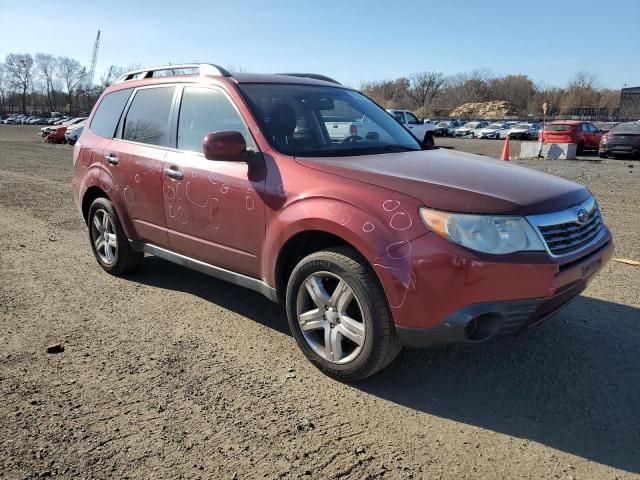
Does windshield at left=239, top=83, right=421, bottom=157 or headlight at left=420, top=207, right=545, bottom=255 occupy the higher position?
windshield at left=239, top=83, right=421, bottom=157

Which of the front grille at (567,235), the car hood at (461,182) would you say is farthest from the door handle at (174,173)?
the front grille at (567,235)

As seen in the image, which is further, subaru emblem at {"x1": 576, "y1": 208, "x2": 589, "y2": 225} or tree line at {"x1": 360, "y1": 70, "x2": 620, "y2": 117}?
tree line at {"x1": 360, "y1": 70, "x2": 620, "y2": 117}

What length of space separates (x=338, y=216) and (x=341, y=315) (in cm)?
60

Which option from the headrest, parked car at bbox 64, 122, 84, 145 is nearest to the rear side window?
the headrest

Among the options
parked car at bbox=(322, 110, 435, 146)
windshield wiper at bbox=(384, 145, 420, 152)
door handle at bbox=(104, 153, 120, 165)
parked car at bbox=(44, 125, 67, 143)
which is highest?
parked car at bbox=(322, 110, 435, 146)

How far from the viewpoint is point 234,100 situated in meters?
3.79

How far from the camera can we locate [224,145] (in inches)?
132

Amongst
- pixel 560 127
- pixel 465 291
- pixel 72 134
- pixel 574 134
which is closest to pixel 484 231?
pixel 465 291

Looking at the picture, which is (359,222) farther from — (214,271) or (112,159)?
(112,159)

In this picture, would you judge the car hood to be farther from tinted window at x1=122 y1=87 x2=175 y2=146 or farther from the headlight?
tinted window at x1=122 y1=87 x2=175 y2=146

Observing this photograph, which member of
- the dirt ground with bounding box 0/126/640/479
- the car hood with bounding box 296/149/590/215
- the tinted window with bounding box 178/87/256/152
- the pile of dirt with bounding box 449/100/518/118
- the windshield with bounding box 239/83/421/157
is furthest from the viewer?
the pile of dirt with bounding box 449/100/518/118

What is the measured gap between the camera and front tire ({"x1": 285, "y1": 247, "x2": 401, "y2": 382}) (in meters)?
2.91

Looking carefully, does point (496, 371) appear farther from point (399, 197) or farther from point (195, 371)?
point (195, 371)

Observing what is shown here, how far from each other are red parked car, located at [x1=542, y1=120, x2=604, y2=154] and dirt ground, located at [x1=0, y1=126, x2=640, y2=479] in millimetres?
18059
